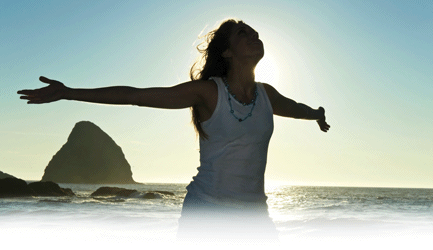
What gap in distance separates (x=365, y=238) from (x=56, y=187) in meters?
26.2

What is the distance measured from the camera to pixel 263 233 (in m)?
2.24

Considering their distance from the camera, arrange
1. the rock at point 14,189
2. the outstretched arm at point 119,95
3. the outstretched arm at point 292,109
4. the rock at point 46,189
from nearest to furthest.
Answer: the outstretched arm at point 119,95
the outstretched arm at point 292,109
the rock at point 14,189
the rock at point 46,189

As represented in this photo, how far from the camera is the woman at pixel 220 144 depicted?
6.84 ft

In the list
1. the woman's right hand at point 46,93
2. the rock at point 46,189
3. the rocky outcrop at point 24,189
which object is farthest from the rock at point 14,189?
the woman's right hand at point 46,93

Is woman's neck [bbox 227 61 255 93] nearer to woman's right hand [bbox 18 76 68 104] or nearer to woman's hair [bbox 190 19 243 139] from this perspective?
woman's hair [bbox 190 19 243 139]

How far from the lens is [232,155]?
2146 millimetres

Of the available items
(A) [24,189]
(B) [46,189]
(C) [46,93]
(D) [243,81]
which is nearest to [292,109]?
(D) [243,81]

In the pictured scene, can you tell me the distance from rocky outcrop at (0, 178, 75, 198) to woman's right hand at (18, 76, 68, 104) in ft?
93.3

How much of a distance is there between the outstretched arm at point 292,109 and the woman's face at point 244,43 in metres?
0.27

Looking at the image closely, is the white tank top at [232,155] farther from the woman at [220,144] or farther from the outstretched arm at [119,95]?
the outstretched arm at [119,95]

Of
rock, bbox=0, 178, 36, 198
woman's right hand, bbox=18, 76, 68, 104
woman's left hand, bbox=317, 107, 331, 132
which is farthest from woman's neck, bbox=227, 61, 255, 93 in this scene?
rock, bbox=0, 178, 36, 198

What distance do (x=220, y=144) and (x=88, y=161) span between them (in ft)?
438

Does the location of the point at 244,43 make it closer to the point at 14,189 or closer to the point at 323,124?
the point at 323,124

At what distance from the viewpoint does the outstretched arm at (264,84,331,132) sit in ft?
8.46
